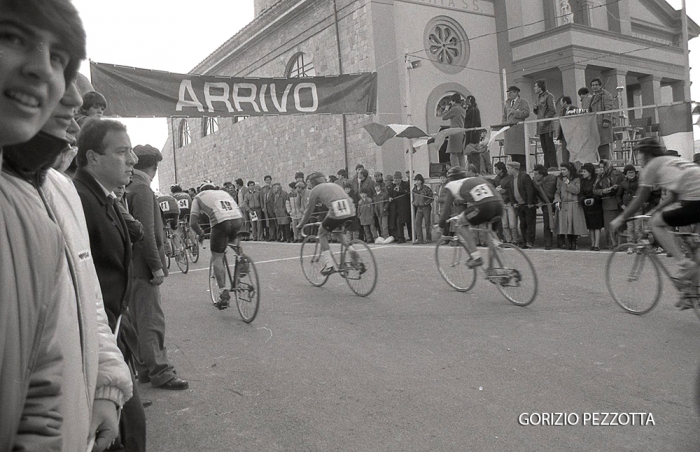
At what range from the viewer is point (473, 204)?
24.6 ft

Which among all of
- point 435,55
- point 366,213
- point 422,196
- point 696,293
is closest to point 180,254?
point 366,213

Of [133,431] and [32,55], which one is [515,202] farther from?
[32,55]

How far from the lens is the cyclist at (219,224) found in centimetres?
714

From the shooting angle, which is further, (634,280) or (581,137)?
(581,137)

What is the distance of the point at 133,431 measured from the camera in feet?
7.64

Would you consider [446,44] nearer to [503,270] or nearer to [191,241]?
[191,241]

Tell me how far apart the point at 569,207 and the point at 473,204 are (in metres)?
4.96

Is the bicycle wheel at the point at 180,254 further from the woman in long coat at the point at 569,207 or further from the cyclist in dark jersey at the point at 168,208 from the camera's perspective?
the woman in long coat at the point at 569,207

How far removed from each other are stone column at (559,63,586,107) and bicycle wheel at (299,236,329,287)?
45.7ft

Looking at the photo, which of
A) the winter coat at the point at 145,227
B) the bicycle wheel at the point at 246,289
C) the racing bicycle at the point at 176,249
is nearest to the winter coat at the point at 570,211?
the bicycle wheel at the point at 246,289

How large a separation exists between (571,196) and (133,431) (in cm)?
1084

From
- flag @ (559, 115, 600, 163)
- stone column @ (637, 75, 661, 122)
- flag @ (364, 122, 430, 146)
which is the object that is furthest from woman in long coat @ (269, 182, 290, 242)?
stone column @ (637, 75, 661, 122)

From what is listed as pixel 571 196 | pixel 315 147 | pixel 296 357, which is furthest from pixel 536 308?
pixel 315 147

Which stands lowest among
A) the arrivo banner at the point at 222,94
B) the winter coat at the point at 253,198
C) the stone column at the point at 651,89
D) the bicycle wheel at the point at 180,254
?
the bicycle wheel at the point at 180,254
